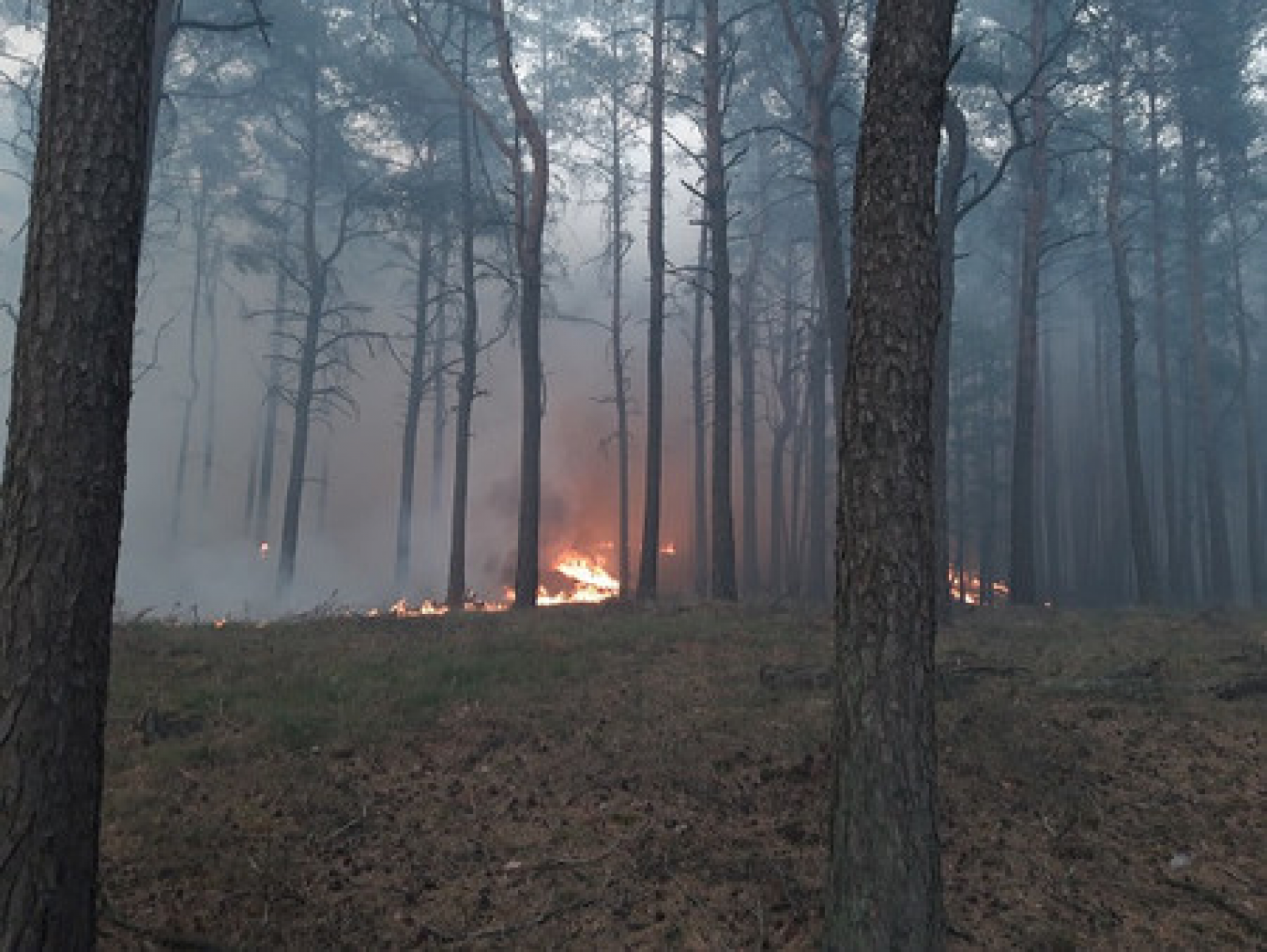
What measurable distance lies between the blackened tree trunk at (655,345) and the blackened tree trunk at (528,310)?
2.34 m

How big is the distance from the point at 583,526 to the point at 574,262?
1787 cm

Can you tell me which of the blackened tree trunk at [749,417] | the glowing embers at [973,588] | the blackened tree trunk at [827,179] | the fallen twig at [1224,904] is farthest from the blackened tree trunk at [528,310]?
the glowing embers at [973,588]

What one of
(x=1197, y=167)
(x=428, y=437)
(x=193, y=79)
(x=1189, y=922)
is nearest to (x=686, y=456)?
(x=428, y=437)

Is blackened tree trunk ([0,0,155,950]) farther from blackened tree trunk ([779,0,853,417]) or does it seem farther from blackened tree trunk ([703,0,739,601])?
blackened tree trunk ([703,0,739,601])

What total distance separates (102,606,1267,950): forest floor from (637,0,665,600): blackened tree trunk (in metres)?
8.08

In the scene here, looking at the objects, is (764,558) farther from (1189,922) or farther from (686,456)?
(1189,922)

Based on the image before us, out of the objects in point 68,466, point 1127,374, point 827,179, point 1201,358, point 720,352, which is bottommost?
point 68,466

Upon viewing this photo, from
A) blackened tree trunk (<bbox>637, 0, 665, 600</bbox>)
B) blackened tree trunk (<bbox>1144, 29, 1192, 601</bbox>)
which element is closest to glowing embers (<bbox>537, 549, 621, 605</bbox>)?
blackened tree trunk (<bbox>637, 0, 665, 600</bbox>)

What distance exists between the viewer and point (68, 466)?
14.5ft

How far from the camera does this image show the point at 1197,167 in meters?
26.5

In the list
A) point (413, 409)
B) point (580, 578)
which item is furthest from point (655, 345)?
point (580, 578)

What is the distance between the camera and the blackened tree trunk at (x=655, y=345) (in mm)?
18984

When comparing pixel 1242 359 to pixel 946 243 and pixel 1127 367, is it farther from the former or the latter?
pixel 946 243

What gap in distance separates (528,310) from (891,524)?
15.1 m
